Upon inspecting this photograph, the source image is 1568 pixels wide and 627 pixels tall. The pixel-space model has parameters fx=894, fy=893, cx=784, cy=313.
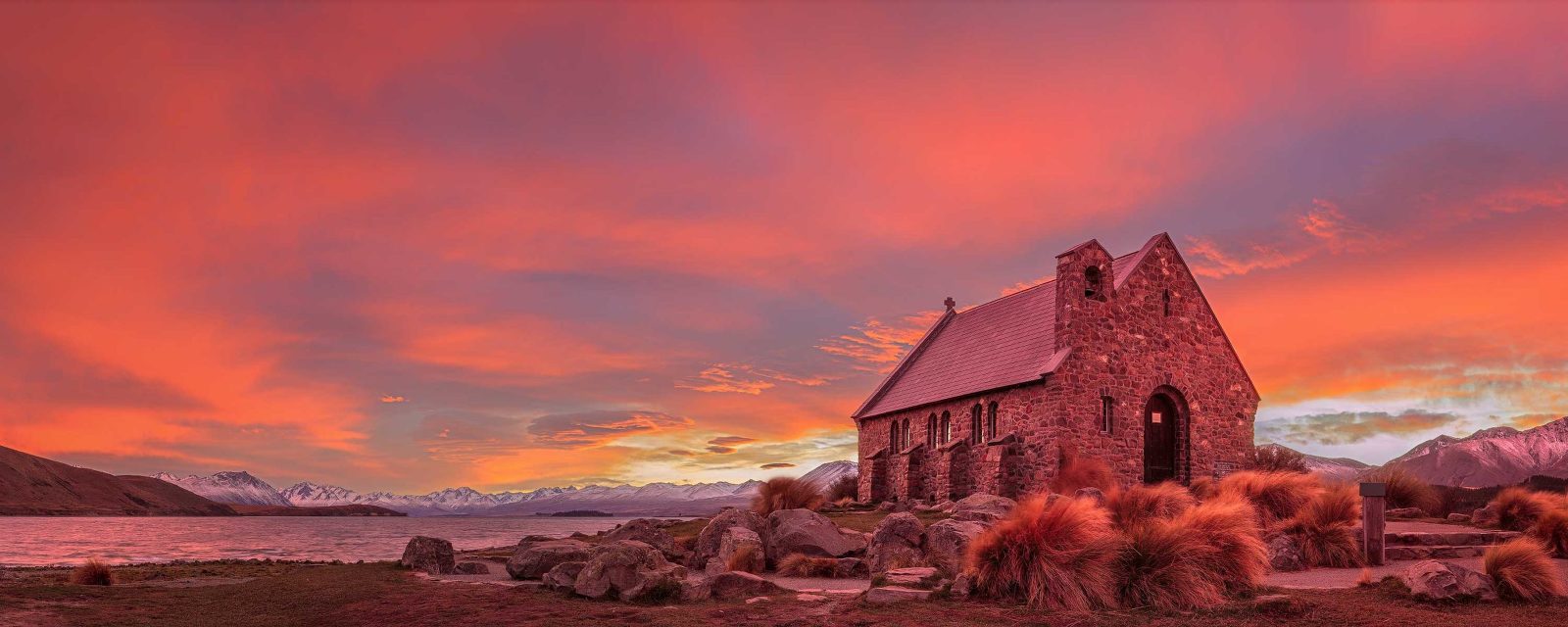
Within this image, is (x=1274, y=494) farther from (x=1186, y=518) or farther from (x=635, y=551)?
(x=635, y=551)

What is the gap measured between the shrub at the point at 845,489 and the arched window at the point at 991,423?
10598mm

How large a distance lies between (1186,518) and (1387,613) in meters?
3.10

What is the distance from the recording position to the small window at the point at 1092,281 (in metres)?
29.5

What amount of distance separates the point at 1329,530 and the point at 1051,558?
22.5ft

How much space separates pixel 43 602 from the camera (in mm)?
11875

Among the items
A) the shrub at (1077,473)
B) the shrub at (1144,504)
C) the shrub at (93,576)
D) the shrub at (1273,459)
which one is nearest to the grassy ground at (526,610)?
the shrub at (93,576)

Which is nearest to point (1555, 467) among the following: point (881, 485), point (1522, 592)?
point (881, 485)

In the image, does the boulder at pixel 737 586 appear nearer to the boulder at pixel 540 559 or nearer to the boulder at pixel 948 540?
the boulder at pixel 948 540

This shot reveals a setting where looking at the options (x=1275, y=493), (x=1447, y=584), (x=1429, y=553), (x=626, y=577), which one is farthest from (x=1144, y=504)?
(x=626, y=577)

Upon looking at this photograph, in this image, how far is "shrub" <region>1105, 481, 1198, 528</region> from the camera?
55.2 feet

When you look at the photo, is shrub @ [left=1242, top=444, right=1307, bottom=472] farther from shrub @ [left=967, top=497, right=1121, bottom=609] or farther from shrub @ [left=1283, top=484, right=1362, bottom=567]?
shrub @ [left=967, top=497, right=1121, bottom=609]

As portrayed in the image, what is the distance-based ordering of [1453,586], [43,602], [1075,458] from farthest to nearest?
[1075,458]
[43,602]
[1453,586]

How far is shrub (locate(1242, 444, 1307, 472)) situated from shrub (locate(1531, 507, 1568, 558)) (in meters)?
14.7

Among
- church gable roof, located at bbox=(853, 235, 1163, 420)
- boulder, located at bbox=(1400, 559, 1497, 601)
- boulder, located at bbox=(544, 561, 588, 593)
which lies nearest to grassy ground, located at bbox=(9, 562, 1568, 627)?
boulder, located at bbox=(1400, 559, 1497, 601)
